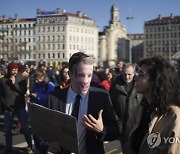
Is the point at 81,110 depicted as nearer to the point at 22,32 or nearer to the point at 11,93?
the point at 11,93

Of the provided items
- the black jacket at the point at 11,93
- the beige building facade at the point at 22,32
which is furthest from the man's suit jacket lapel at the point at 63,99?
the beige building facade at the point at 22,32

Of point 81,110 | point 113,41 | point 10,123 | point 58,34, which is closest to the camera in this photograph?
point 81,110

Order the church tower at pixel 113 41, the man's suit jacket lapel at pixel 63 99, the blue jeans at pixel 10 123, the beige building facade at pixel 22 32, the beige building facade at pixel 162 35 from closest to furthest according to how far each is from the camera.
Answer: the man's suit jacket lapel at pixel 63 99 < the blue jeans at pixel 10 123 < the beige building facade at pixel 22 32 < the beige building facade at pixel 162 35 < the church tower at pixel 113 41

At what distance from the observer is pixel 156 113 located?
8.68 feet

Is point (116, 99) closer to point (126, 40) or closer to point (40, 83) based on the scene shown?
point (40, 83)

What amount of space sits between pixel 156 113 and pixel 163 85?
0.21 meters

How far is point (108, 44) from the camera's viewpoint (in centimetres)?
13638

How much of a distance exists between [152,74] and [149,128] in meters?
0.42

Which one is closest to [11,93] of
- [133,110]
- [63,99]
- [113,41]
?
[63,99]

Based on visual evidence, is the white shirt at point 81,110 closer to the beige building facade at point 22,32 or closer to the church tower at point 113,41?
the beige building facade at point 22,32

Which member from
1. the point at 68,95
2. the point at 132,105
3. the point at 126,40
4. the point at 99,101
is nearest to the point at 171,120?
the point at 99,101

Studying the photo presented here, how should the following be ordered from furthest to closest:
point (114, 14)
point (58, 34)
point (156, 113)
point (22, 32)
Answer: point (114, 14)
point (22, 32)
point (58, 34)
point (156, 113)

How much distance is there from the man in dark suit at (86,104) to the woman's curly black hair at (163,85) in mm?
465

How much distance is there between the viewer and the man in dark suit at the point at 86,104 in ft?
9.50
